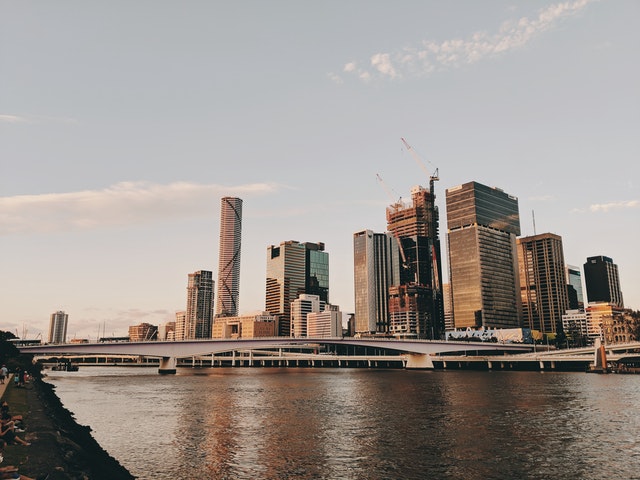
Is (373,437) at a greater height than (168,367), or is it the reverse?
(373,437)

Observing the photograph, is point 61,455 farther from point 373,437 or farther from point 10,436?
point 373,437

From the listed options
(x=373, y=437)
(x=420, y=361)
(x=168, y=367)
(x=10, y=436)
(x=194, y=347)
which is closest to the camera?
(x=10, y=436)

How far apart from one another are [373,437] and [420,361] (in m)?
154

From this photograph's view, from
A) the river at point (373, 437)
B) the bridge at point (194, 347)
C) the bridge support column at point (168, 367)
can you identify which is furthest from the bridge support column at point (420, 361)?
the river at point (373, 437)

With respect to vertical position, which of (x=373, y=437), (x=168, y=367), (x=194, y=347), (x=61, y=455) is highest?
(x=194, y=347)

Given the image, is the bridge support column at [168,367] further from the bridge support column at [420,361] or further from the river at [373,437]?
the river at [373,437]

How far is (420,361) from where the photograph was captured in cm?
18975

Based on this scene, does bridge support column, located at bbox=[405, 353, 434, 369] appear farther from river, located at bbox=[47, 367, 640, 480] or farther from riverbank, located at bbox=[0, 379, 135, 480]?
riverbank, located at bbox=[0, 379, 135, 480]

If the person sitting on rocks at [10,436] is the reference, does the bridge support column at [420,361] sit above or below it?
below

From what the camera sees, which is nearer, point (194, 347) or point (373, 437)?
point (373, 437)

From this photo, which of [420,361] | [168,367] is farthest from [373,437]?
[420,361]

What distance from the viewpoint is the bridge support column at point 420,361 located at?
614ft

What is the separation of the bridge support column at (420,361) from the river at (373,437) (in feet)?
381

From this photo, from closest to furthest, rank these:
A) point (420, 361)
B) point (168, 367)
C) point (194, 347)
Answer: point (194, 347), point (168, 367), point (420, 361)
